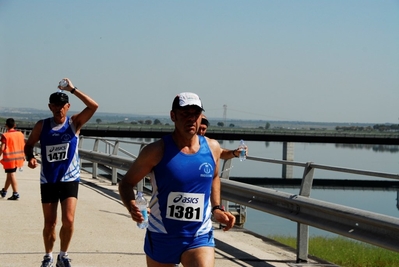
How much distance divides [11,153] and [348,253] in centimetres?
790

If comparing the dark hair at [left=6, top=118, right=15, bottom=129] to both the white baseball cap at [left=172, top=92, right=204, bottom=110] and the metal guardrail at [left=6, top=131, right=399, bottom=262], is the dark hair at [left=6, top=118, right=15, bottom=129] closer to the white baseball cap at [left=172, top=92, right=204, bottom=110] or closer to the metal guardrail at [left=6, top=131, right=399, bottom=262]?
the metal guardrail at [left=6, top=131, right=399, bottom=262]

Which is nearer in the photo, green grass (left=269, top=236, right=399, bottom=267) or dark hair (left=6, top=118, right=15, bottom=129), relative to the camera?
green grass (left=269, top=236, right=399, bottom=267)

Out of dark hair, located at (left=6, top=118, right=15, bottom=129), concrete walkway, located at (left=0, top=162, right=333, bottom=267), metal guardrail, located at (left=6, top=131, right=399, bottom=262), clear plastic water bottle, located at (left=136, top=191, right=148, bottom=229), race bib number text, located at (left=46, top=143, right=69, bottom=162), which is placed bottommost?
concrete walkway, located at (left=0, top=162, right=333, bottom=267)

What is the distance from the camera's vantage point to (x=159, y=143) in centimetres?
562

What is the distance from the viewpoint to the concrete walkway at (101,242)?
31.3 feet

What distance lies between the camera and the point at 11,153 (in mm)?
16953

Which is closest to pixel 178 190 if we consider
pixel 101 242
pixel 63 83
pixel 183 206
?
pixel 183 206

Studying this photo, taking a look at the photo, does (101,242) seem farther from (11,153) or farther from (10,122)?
(10,122)

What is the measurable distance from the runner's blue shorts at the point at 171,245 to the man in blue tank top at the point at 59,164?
3.34 metres

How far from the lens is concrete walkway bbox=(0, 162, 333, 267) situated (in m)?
9.55

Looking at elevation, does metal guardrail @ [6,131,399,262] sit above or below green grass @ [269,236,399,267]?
above

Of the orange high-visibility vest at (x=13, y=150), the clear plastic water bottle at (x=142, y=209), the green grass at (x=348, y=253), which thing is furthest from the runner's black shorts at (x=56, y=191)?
the orange high-visibility vest at (x=13, y=150)

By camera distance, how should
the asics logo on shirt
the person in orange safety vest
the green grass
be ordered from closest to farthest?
the asics logo on shirt, the green grass, the person in orange safety vest

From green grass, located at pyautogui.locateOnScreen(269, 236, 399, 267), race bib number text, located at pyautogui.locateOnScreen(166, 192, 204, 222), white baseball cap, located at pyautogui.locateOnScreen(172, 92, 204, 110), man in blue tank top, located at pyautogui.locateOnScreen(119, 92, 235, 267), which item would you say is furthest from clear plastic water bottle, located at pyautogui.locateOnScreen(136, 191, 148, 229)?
green grass, located at pyautogui.locateOnScreen(269, 236, 399, 267)
